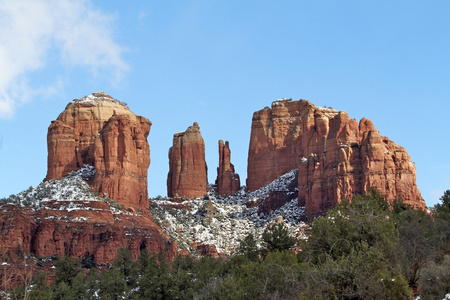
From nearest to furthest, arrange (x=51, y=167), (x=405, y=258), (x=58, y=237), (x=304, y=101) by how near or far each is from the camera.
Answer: (x=405, y=258), (x=58, y=237), (x=51, y=167), (x=304, y=101)

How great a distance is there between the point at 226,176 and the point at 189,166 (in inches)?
385

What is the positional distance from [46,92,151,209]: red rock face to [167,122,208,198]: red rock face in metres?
19.2

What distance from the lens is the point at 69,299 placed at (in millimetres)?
87625

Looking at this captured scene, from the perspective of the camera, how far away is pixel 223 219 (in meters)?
162

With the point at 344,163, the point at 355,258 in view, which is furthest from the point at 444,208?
the point at 344,163

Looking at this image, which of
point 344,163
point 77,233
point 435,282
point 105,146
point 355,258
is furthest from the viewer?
point 105,146

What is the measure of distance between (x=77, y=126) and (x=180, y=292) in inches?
2999

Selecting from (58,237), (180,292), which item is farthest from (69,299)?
(58,237)

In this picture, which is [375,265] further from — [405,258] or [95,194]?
[95,194]

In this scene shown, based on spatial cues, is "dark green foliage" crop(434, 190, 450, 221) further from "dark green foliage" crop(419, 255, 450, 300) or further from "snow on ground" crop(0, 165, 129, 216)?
"snow on ground" crop(0, 165, 129, 216)

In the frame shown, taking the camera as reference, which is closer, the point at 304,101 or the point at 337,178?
the point at 337,178

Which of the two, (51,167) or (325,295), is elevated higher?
(51,167)

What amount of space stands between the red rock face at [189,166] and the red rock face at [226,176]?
4.41 m

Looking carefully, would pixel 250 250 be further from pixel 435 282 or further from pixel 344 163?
pixel 435 282
